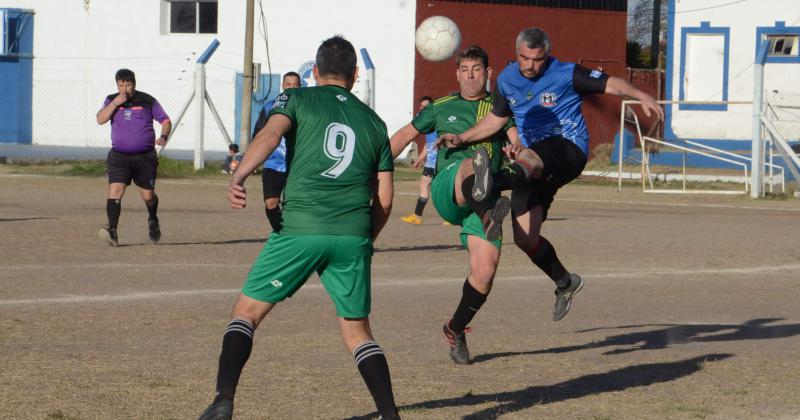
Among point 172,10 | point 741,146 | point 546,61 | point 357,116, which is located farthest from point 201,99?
point 357,116

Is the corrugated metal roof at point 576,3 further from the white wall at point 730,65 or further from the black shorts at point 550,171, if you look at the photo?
the black shorts at point 550,171

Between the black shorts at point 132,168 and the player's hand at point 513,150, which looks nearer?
the player's hand at point 513,150

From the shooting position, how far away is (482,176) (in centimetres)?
707

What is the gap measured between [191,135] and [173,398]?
3196cm

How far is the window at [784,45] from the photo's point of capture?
3616 cm

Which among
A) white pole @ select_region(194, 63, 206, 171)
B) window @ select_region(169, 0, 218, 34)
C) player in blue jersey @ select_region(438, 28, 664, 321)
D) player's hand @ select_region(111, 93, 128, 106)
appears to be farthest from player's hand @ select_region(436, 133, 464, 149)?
window @ select_region(169, 0, 218, 34)

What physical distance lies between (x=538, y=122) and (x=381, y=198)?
2.52 m

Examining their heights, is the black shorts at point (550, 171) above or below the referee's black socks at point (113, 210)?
above

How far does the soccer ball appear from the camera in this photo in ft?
Answer: 88.1

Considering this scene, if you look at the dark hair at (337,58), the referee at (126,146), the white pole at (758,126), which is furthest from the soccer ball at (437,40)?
the dark hair at (337,58)

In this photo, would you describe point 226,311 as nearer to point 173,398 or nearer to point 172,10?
point 173,398

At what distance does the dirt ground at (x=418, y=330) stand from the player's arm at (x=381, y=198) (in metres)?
1.09

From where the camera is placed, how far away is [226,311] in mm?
9578

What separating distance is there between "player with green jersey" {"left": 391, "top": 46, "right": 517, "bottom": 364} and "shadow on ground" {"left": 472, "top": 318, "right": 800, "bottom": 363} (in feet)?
1.63
